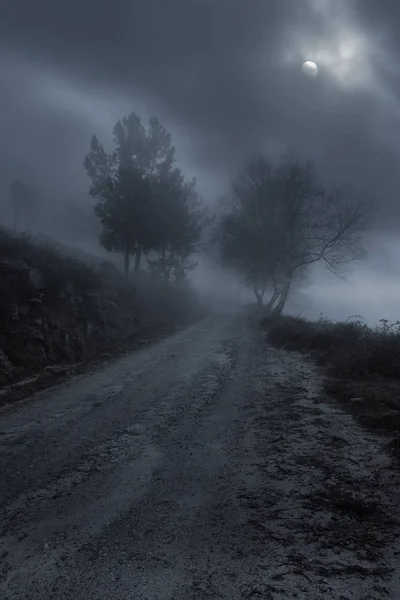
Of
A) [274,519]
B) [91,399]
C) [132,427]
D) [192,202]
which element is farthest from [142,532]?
[192,202]

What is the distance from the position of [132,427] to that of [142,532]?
293 centimetres

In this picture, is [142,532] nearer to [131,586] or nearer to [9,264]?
[131,586]

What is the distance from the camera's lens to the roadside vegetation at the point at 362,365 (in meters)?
7.18

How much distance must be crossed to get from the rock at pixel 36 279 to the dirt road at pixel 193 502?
579cm

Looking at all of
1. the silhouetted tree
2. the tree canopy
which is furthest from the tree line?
the silhouetted tree

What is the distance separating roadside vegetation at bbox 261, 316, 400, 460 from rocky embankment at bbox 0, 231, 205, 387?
21.8ft

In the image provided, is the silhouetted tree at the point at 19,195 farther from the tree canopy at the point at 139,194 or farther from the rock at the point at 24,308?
the rock at the point at 24,308

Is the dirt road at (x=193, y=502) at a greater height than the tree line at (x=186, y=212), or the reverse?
the tree line at (x=186, y=212)

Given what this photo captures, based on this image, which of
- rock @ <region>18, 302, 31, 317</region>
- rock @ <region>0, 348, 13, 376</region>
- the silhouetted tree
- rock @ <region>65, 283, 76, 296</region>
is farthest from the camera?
the silhouetted tree

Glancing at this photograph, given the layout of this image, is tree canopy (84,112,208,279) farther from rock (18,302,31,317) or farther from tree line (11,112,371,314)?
rock (18,302,31,317)

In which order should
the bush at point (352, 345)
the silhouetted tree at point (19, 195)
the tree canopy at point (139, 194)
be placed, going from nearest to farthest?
the bush at point (352, 345)
the tree canopy at point (139, 194)
the silhouetted tree at point (19, 195)

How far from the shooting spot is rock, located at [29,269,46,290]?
13.1 metres

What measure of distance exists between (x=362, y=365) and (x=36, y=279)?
9779 millimetres

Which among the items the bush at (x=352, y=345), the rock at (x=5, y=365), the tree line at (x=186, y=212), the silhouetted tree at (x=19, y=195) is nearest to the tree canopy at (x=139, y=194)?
the tree line at (x=186, y=212)
